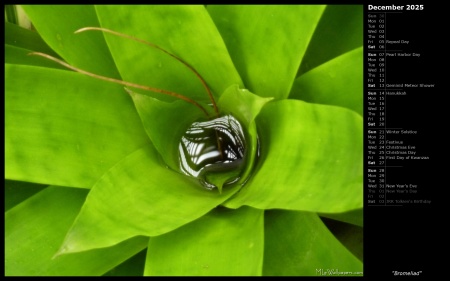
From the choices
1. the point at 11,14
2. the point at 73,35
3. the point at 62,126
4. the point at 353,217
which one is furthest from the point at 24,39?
the point at 353,217

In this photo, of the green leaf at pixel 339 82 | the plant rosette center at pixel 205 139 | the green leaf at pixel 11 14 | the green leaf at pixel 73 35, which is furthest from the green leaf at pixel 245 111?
the green leaf at pixel 11 14

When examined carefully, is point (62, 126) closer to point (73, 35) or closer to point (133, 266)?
point (73, 35)

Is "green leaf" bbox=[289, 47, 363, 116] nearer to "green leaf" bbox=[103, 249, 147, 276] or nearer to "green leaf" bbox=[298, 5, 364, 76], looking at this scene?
"green leaf" bbox=[298, 5, 364, 76]

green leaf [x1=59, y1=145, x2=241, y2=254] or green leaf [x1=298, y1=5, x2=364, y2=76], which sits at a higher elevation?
green leaf [x1=298, y1=5, x2=364, y2=76]

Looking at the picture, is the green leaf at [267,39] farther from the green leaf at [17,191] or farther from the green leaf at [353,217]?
the green leaf at [17,191]

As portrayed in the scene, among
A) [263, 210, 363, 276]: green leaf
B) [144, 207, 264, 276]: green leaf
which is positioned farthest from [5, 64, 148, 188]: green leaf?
[263, 210, 363, 276]: green leaf
